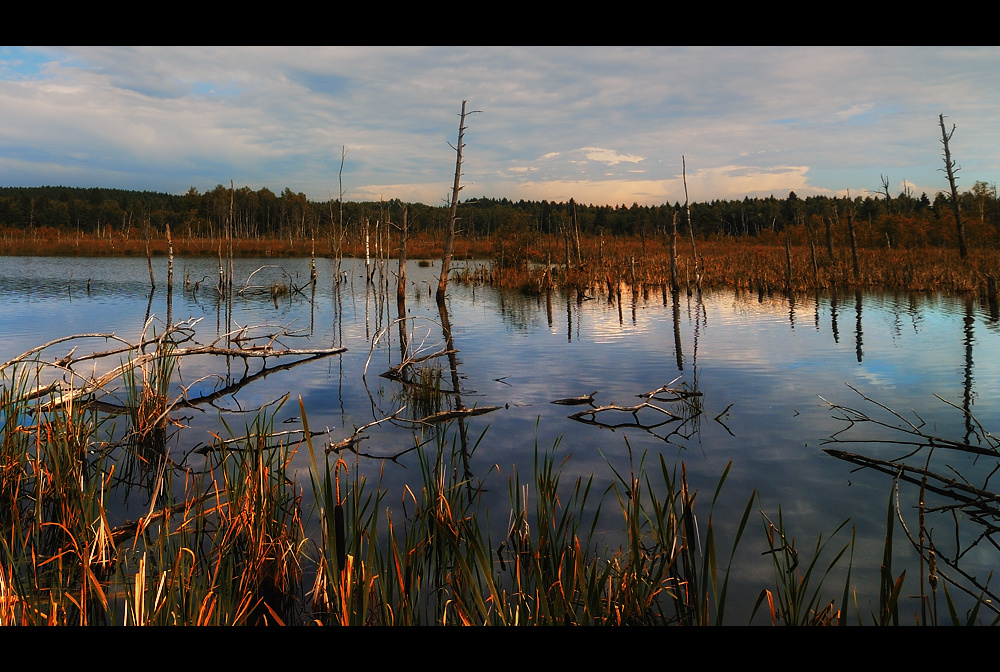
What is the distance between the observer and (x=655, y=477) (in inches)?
284

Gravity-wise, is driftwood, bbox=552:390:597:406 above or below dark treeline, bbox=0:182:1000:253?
below

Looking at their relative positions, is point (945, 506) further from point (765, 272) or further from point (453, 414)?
point (765, 272)

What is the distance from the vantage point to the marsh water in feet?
22.1

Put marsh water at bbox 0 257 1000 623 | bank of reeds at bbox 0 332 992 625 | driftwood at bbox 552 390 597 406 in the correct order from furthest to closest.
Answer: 1. driftwood at bbox 552 390 597 406
2. marsh water at bbox 0 257 1000 623
3. bank of reeds at bbox 0 332 992 625

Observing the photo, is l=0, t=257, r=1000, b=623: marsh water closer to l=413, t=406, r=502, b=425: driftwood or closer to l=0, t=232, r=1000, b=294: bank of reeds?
l=413, t=406, r=502, b=425: driftwood

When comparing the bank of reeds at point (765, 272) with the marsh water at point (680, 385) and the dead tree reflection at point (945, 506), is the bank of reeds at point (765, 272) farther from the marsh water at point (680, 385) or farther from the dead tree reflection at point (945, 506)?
the dead tree reflection at point (945, 506)

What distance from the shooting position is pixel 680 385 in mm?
11906

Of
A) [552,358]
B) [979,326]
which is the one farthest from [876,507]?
[979,326]

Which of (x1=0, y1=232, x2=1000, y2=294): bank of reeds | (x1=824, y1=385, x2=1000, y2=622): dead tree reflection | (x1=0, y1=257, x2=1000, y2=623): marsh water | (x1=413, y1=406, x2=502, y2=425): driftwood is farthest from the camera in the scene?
(x1=0, y1=232, x2=1000, y2=294): bank of reeds

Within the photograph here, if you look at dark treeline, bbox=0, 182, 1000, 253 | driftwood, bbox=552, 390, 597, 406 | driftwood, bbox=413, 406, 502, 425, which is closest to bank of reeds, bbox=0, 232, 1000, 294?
driftwood, bbox=552, 390, 597, 406

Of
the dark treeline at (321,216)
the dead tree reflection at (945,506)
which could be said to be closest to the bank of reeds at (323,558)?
the dead tree reflection at (945,506)

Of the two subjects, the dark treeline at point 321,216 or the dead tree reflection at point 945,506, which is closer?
the dead tree reflection at point 945,506

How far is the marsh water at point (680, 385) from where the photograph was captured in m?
6.75
